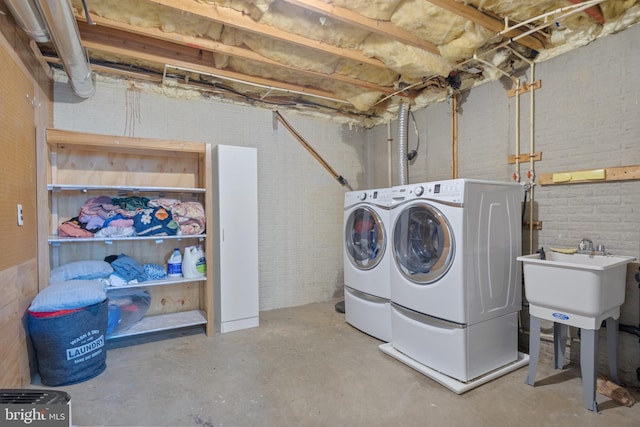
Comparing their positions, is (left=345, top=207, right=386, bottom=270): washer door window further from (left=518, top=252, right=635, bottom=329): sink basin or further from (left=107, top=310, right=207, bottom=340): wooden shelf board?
(left=107, top=310, right=207, bottom=340): wooden shelf board

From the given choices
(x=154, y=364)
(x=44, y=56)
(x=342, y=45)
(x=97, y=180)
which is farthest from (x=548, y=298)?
(x=44, y=56)

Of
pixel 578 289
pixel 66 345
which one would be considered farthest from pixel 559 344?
pixel 66 345

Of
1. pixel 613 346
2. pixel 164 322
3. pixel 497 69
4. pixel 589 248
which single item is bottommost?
pixel 164 322

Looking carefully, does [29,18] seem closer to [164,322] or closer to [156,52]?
[156,52]

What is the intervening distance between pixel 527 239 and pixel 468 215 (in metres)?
0.92

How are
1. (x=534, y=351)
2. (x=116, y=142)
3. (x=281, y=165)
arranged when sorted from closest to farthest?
1. (x=534, y=351)
2. (x=116, y=142)
3. (x=281, y=165)

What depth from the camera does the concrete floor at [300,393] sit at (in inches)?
73.7

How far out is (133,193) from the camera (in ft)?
10.3

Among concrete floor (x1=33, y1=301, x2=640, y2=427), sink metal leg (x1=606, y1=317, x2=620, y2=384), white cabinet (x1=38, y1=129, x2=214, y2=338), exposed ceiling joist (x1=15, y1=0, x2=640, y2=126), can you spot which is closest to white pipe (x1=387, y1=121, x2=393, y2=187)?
exposed ceiling joist (x1=15, y1=0, x2=640, y2=126)

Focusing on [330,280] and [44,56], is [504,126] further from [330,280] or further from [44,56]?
[44,56]

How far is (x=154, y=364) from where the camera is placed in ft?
8.29

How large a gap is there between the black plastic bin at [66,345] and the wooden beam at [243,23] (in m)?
2.10

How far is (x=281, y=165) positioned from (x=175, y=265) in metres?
1.63

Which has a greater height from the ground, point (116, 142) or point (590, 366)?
point (116, 142)
